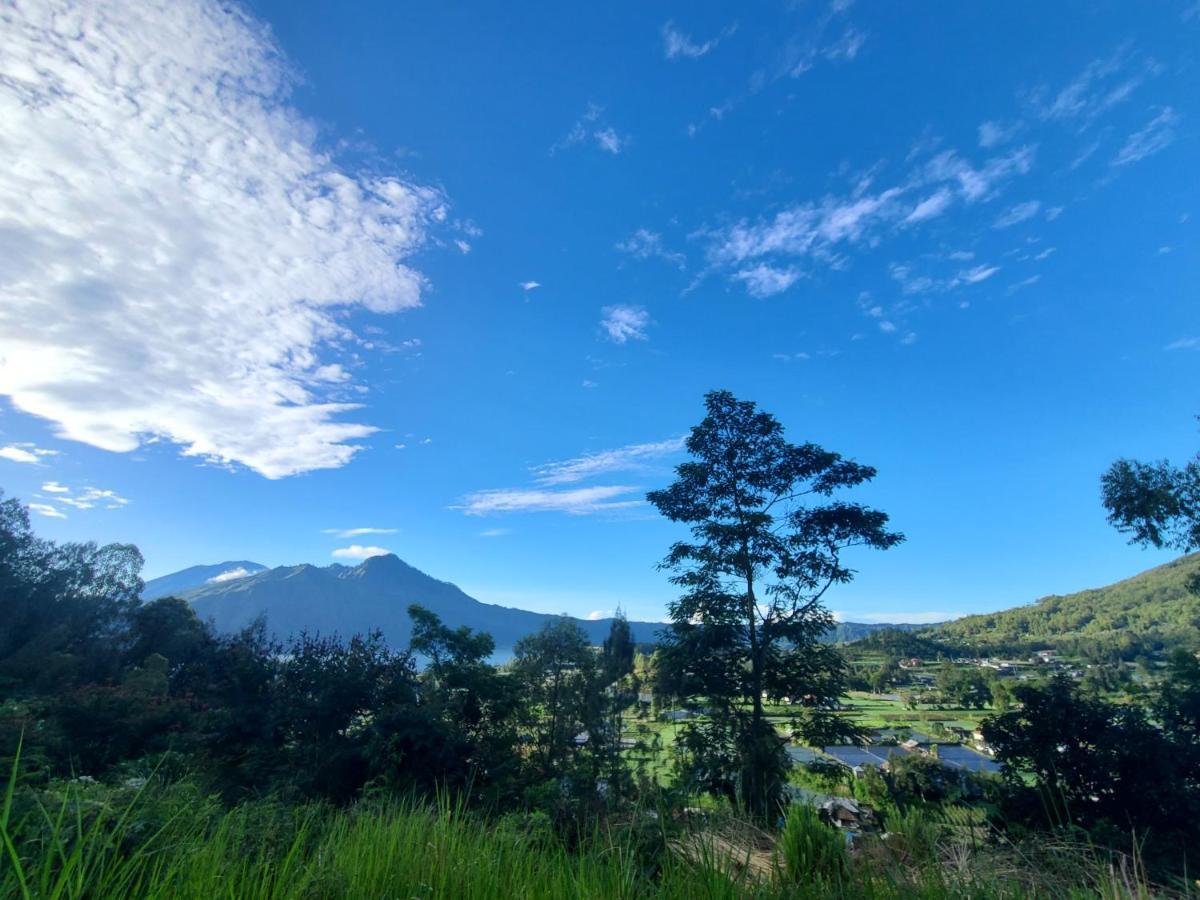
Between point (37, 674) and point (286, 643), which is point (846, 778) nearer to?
point (286, 643)

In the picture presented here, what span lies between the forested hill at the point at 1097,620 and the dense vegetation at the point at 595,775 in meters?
25.2

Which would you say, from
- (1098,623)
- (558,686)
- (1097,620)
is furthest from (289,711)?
(1097,620)

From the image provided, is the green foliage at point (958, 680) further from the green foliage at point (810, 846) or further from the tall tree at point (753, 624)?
the green foliage at point (810, 846)

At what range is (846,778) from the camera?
9.88 metres

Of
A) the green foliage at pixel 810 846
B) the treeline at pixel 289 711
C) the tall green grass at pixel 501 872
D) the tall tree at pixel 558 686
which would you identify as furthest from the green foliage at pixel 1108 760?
the tall tree at pixel 558 686

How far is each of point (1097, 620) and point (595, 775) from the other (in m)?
60.3

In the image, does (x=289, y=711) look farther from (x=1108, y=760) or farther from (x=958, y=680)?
(x=958, y=680)

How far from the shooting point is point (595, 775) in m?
12.9

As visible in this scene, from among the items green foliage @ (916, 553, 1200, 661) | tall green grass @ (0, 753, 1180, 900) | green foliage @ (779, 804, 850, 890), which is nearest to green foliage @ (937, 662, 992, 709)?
green foliage @ (916, 553, 1200, 661)

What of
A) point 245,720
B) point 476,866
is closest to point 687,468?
point 476,866

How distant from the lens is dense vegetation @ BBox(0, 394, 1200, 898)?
6.16 ft

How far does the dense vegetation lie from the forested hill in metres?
25.2

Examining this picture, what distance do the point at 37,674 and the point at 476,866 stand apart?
25261 millimetres

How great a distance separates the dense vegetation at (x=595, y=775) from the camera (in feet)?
6.16
